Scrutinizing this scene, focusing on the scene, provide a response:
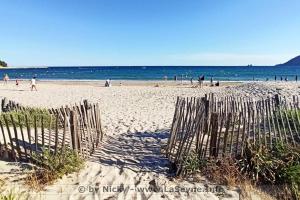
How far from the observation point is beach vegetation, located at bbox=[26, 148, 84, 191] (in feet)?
Answer: 17.3

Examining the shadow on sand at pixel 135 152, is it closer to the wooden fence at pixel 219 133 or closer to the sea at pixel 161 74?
the wooden fence at pixel 219 133

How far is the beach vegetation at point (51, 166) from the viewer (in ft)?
17.3

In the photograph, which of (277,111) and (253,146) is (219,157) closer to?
(253,146)

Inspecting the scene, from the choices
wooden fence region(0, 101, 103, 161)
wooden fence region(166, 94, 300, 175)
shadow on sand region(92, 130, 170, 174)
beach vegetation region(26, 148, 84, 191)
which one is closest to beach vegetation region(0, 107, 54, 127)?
wooden fence region(0, 101, 103, 161)

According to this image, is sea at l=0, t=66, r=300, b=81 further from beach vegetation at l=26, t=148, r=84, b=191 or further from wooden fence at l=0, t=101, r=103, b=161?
beach vegetation at l=26, t=148, r=84, b=191

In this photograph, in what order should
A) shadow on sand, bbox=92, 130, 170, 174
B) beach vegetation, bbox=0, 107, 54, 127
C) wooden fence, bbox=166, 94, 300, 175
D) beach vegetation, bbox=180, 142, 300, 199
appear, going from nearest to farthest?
1. beach vegetation, bbox=180, 142, 300, 199
2. wooden fence, bbox=166, 94, 300, 175
3. shadow on sand, bbox=92, 130, 170, 174
4. beach vegetation, bbox=0, 107, 54, 127

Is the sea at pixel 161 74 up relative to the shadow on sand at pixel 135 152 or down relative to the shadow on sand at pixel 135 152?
up

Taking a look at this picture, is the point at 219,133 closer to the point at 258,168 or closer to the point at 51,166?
the point at 258,168

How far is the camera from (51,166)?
5465 millimetres

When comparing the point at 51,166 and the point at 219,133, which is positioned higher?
the point at 219,133

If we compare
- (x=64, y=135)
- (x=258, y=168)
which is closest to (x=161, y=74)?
(x=64, y=135)

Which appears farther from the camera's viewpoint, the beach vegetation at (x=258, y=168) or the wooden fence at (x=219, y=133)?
the wooden fence at (x=219, y=133)

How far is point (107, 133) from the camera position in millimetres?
9594

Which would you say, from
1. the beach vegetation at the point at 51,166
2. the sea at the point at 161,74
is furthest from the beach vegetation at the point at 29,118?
the sea at the point at 161,74
